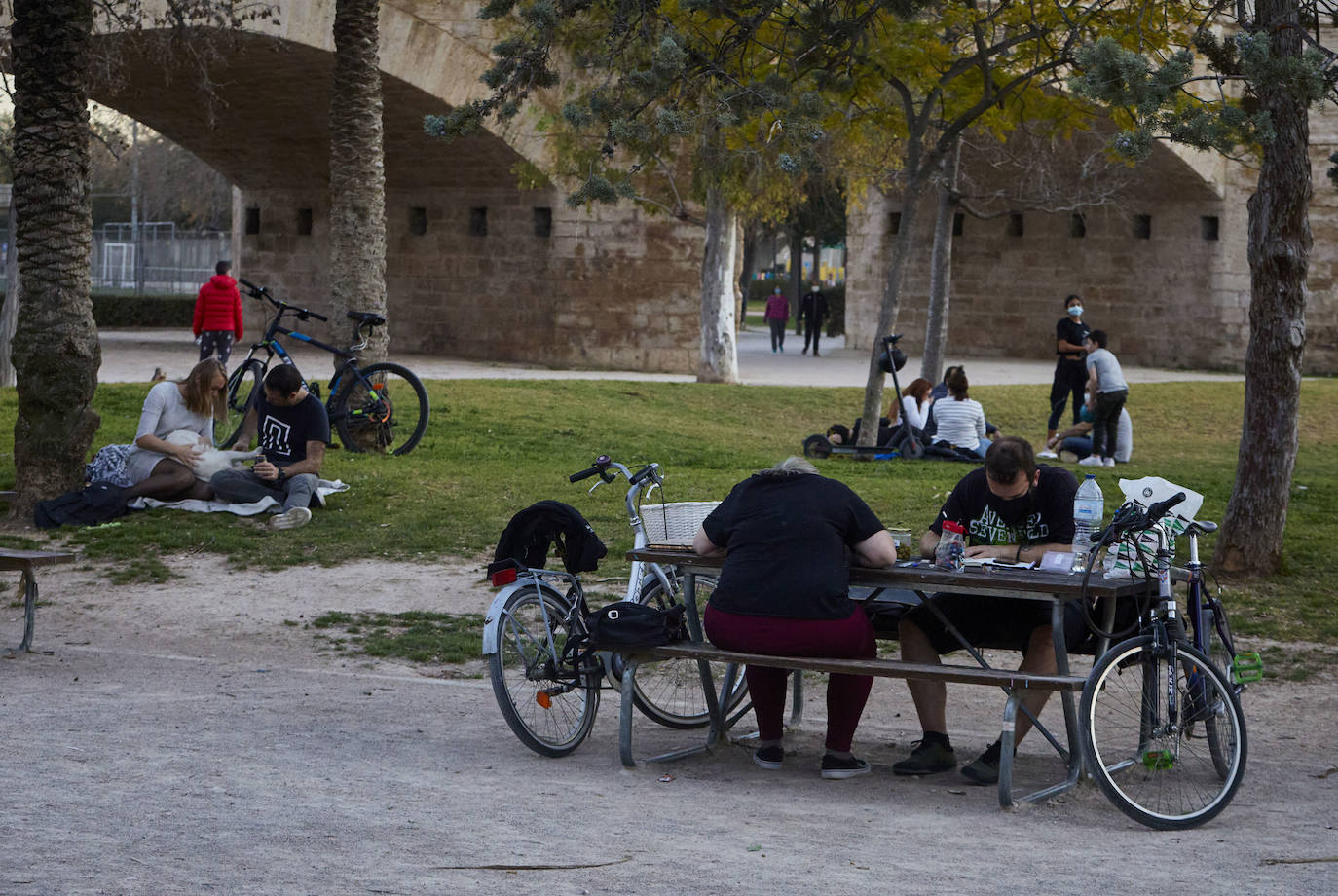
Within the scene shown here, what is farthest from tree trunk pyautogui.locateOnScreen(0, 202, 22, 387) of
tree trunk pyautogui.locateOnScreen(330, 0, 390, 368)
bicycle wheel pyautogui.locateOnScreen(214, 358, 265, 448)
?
tree trunk pyautogui.locateOnScreen(330, 0, 390, 368)

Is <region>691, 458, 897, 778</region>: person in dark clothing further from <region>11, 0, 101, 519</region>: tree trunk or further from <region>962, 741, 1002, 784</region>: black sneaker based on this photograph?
<region>11, 0, 101, 519</region>: tree trunk

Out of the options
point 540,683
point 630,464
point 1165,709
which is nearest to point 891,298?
point 630,464

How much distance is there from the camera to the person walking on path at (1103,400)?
15844 mm

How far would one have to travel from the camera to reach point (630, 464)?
45.1 ft

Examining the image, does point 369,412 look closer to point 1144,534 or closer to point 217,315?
point 217,315

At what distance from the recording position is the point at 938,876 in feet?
13.9

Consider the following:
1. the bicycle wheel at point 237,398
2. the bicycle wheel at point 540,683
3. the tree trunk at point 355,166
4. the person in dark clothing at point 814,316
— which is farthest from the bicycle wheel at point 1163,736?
the person in dark clothing at point 814,316

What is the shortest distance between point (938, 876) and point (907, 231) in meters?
11.1

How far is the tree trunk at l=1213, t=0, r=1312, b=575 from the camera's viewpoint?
880 centimetres

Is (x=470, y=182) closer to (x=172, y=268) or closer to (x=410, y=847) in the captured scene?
(x=172, y=268)

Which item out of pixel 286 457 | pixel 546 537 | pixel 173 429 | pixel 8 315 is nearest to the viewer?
pixel 546 537

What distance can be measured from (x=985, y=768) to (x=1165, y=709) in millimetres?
610

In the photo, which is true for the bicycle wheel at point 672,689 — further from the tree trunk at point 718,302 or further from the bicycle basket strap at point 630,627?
the tree trunk at point 718,302

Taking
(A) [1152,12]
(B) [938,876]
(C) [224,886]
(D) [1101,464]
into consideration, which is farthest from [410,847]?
(D) [1101,464]
